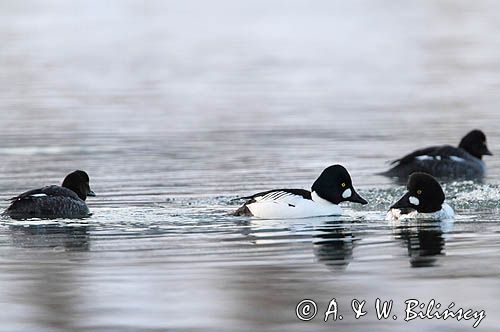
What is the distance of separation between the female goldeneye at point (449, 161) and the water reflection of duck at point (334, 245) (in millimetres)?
4858

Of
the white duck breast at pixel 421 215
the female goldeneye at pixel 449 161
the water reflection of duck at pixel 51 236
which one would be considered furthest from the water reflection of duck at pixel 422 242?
the female goldeneye at pixel 449 161

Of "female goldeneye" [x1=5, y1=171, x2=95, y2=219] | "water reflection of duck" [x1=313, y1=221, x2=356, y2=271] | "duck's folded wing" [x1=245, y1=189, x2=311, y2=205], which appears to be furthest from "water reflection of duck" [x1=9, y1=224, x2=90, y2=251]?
"water reflection of duck" [x1=313, y1=221, x2=356, y2=271]

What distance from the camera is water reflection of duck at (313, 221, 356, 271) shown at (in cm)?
1177

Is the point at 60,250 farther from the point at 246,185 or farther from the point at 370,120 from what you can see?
the point at 370,120

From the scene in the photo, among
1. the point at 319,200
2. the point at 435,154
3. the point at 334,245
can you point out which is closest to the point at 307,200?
the point at 319,200

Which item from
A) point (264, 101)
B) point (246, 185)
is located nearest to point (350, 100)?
point (264, 101)

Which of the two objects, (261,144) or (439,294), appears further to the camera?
(261,144)

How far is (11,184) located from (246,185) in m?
3.06

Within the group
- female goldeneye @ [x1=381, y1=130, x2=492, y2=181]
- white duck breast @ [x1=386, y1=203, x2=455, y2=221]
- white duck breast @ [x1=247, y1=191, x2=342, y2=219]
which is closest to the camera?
white duck breast @ [x1=386, y1=203, x2=455, y2=221]

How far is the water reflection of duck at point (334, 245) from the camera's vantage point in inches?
463

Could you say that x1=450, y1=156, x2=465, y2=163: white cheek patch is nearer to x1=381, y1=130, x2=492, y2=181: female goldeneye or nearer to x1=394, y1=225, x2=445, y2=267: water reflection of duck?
x1=381, y1=130, x2=492, y2=181: female goldeneye

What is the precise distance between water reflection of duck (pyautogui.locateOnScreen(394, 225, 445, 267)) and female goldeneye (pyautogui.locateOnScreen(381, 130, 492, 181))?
4855 millimetres

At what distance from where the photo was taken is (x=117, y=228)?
14.0 meters

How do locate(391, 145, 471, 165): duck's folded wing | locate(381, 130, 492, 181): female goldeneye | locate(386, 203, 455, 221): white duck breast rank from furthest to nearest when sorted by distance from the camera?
locate(391, 145, 471, 165): duck's folded wing
locate(381, 130, 492, 181): female goldeneye
locate(386, 203, 455, 221): white duck breast
